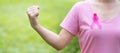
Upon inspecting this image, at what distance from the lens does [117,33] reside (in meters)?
2.11

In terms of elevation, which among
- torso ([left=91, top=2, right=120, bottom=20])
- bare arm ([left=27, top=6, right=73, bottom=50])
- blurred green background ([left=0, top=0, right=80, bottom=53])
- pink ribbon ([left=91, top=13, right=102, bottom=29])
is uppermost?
torso ([left=91, top=2, right=120, bottom=20])

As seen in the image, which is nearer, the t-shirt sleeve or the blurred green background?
the t-shirt sleeve

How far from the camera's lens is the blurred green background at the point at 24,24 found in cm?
447

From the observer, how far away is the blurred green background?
176 inches

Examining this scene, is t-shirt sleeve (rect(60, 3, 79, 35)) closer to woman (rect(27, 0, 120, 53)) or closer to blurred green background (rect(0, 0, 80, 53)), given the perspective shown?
woman (rect(27, 0, 120, 53))

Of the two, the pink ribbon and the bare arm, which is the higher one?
the pink ribbon

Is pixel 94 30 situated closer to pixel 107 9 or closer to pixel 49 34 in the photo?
pixel 107 9

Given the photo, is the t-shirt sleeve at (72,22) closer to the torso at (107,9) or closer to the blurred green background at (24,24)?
the torso at (107,9)

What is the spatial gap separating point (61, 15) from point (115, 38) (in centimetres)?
239

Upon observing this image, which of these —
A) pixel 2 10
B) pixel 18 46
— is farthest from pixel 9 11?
pixel 18 46

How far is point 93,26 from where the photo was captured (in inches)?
83.8

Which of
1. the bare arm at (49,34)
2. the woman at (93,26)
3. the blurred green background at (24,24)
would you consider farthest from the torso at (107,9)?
the blurred green background at (24,24)

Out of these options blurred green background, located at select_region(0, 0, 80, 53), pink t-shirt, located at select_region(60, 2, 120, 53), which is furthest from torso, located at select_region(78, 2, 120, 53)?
blurred green background, located at select_region(0, 0, 80, 53)

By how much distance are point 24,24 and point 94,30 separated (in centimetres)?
257
